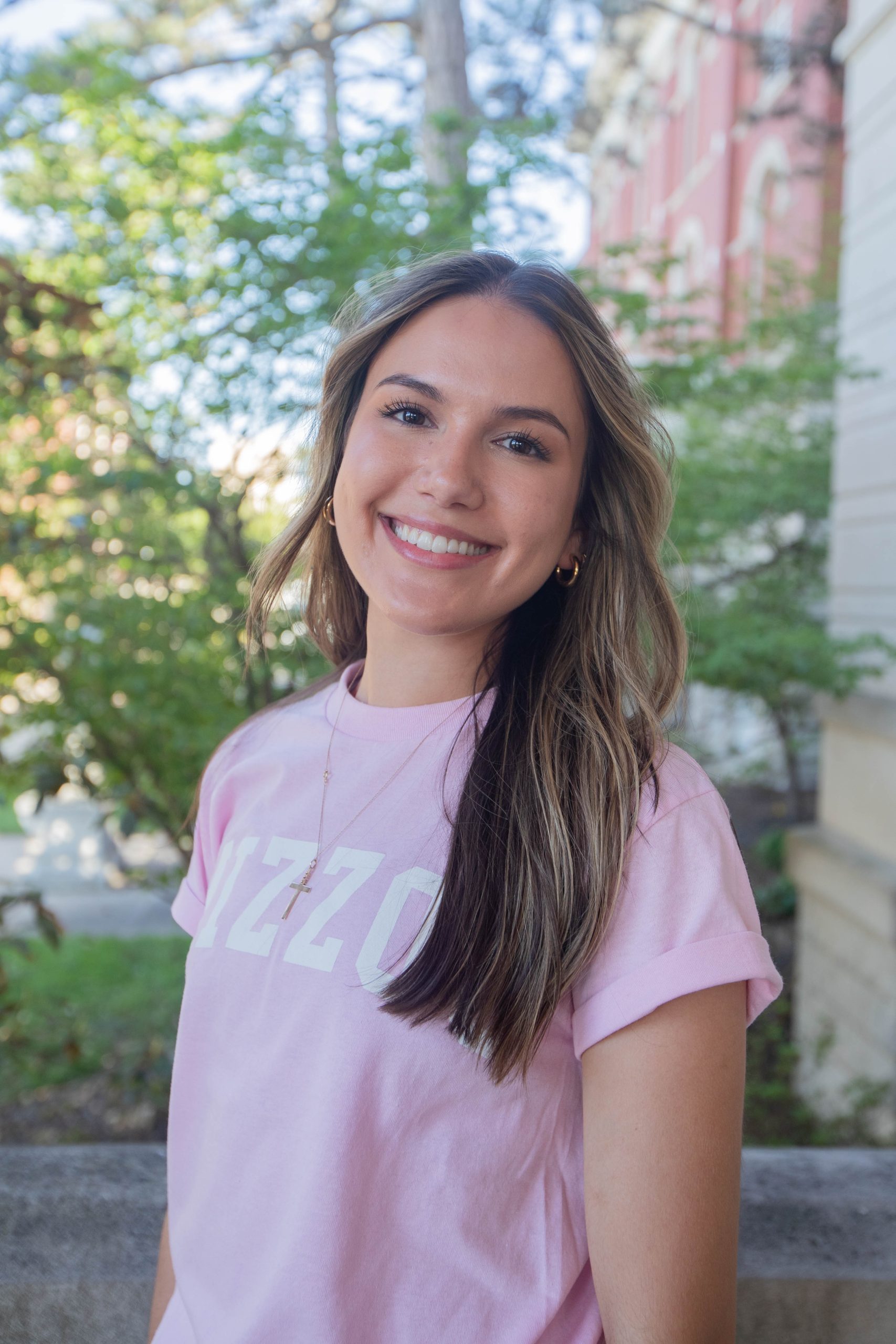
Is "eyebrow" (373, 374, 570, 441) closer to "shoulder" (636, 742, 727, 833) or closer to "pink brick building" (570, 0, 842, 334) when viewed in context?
"shoulder" (636, 742, 727, 833)

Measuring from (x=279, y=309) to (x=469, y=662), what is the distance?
2630 mm

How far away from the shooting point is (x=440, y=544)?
1.39m

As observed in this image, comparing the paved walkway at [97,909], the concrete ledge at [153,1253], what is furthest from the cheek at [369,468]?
the paved walkway at [97,909]

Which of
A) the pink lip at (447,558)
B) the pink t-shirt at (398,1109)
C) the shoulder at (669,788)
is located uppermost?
the pink lip at (447,558)

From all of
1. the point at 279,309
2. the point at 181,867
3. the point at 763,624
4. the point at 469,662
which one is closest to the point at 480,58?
the point at 763,624

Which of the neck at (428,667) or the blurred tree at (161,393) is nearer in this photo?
the neck at (428,667)

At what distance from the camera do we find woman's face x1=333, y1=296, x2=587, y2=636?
4.52 feet

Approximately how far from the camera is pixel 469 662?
4.91 ft

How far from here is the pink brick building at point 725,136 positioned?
10625 millimetres

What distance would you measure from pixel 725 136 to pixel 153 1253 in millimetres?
16178

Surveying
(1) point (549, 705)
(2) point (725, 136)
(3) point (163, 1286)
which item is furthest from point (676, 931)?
(2) point (725, 136)

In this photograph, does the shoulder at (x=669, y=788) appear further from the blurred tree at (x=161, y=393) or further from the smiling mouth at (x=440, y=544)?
the blurred tree at (x=161, y=393)

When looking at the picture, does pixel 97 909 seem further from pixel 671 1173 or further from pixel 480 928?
pixel 671 1173

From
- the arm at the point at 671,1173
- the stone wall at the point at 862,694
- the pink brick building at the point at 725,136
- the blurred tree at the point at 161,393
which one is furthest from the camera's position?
the pink brick building at the point at 725,136
